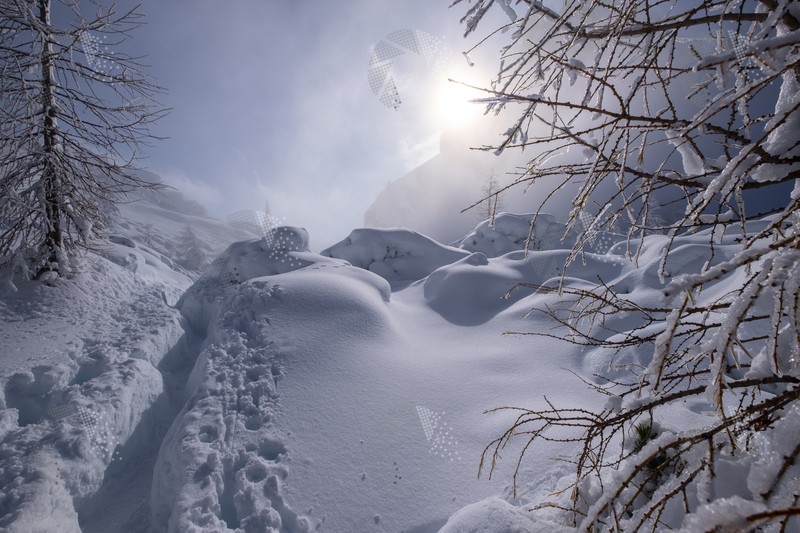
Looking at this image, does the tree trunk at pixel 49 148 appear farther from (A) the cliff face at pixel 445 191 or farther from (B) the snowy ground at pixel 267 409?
(A) the cliff face at pixel 445 191

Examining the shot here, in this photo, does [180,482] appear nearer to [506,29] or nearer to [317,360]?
[317,360]

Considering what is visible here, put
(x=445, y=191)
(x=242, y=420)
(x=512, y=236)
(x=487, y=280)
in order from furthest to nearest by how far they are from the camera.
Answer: (x=445, y=191), (x=512, y=236), (x=487, y=280), (x=242, y=420)

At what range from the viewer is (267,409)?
4.07 meters

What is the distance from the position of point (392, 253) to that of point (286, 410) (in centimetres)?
950

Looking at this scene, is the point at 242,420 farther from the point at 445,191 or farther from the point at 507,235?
the point at 445,191

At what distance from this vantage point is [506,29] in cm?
163

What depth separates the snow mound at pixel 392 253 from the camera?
42.3 feet

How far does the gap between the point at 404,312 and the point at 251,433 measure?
4.64 metres

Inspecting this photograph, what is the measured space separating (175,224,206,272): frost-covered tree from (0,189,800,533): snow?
2654 centimetres

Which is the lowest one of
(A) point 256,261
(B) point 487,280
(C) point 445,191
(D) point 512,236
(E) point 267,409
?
(E) point 267,409

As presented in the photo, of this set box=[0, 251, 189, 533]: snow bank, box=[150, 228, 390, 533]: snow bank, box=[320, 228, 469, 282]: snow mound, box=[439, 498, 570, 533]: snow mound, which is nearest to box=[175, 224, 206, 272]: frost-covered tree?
box=[320, 228, 469, 282]: snow mound

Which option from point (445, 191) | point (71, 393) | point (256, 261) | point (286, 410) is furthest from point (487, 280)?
point (445, 191)

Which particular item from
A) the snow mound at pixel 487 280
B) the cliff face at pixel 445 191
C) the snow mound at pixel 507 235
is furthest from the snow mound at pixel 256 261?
the cliff face at pixel 445 191

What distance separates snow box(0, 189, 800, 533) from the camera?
295 cm
